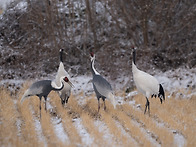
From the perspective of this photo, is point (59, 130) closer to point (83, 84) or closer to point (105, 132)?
point (105, 132)

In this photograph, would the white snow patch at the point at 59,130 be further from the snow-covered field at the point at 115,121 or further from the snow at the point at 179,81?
the snow at the point at 179,81

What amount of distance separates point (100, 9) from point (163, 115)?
21.8 feet

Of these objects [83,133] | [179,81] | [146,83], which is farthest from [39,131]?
[179,81]

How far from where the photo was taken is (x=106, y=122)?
5.62 meters

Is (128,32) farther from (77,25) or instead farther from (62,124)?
(62,124)

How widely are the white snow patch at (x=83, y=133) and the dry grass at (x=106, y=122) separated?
0.06 meters

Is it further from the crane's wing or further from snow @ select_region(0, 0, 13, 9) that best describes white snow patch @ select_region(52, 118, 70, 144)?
snow @ select_region(0, 0, 13, 9)

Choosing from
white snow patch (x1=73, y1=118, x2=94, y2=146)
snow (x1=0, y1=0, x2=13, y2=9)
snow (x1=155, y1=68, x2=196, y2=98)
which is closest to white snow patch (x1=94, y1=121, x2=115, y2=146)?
white snow patch (x1=73, y1=118, x2=94, y2=146)

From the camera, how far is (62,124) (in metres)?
5.62

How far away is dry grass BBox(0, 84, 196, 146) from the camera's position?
4.53 metres

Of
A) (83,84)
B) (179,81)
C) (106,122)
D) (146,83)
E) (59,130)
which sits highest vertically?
(146,83)

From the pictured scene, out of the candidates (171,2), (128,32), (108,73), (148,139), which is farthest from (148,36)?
(148,139)

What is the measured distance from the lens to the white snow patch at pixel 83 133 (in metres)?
4.57

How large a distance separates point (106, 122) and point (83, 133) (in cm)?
71
